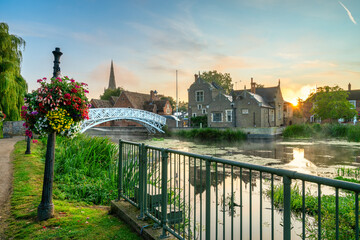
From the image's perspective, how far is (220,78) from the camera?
63531mm

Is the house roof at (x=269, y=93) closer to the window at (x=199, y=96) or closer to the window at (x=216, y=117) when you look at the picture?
the window at (x=216, y=117)

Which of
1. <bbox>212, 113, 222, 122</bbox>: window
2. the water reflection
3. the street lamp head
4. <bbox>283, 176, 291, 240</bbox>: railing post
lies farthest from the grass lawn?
<bbox>212, 113, 222, 122</bbox>: window

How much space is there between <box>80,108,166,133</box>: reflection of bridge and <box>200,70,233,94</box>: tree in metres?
28.7

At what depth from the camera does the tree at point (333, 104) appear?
31.9 metres

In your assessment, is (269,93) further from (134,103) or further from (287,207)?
(287,207)

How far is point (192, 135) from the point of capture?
28875 millimetres

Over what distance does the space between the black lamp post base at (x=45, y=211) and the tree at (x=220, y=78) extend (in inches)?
2398

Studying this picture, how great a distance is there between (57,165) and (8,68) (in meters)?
14.5

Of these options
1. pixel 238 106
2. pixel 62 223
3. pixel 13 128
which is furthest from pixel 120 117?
pixel 62 223

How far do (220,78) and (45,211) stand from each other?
62460 millimetres

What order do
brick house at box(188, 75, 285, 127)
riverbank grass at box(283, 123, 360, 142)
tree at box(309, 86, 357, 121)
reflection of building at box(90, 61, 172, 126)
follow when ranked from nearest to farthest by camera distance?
riverbank grass at box(283, 123, 360, 142) → tree at box(309, 86, 357, 121) → brick house at box(188, 75, 285, 127) → reflection of building at box(90, 61, 172, 126)

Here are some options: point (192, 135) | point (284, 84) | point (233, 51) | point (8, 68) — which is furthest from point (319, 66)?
point (8, 68)

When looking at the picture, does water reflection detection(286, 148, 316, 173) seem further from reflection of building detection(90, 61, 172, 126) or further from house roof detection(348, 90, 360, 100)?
house roof detection(348, 90, 360, 100)

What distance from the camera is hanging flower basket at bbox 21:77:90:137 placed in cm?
389
